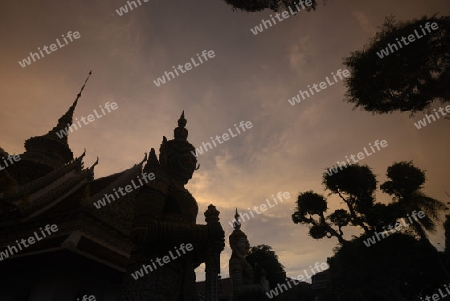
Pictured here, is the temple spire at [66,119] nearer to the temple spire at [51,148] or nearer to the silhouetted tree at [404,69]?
the temple spire at [51,148]

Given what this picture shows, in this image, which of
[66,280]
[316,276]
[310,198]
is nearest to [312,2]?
[66,280]

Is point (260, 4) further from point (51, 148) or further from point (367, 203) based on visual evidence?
point (367, 203)

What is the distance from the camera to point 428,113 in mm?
10570

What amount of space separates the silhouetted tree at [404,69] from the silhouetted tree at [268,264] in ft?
115

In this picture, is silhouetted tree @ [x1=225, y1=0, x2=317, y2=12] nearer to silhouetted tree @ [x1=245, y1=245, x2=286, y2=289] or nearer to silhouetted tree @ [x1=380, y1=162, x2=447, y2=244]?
silhouetted tree @ [x1=380, y1=162, x2=447, y2=244]

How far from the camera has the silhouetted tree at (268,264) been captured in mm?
40844

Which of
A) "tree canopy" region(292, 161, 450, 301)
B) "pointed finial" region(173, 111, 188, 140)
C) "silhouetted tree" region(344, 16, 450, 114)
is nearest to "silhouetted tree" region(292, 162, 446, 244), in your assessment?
"tree canopy" region(292, 161, 450, 301)

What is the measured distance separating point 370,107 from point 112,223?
1210 cm

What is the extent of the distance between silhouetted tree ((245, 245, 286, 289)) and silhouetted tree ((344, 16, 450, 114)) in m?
35.0

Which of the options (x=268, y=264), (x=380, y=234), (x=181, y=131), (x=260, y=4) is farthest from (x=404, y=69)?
(x=268, y=264)

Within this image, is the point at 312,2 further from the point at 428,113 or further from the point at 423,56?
the point at 428,113

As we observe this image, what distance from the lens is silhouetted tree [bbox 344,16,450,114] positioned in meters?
9.98

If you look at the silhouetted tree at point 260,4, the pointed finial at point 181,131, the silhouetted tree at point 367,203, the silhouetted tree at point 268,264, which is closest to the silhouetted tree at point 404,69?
the silhouetted tree at point 260,4

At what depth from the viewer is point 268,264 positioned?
42000 mm
